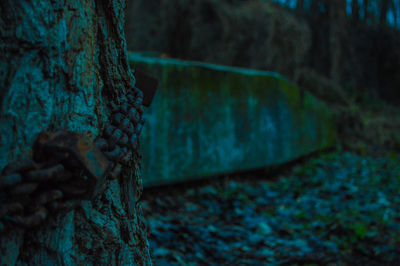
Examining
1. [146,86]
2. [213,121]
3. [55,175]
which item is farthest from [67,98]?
[213,121]

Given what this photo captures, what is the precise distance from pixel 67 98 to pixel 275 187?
341cm

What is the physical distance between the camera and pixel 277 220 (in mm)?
3080

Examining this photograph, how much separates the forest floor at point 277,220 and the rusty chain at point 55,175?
1.25m

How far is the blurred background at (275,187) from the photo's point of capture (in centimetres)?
242

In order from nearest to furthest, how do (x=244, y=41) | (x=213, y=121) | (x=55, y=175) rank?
(x=55, y=175) → (x=213, y=121) → (x=244, y=41)

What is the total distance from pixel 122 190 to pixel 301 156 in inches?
176

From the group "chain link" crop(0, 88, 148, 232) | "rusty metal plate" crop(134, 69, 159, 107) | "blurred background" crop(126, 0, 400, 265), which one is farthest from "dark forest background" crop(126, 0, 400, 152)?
"chain link" crop(0, 88, 148, 232)

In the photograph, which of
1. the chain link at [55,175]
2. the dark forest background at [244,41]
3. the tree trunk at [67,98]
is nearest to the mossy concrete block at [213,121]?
the dark forest background at [244,41]

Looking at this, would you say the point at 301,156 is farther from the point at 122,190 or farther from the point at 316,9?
the point at 316,9

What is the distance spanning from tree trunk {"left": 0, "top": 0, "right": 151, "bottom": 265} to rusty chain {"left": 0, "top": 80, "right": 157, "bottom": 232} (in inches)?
2.4

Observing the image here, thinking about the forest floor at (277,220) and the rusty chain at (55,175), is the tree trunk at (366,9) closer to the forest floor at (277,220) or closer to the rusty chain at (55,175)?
the forest floor at (277,220)

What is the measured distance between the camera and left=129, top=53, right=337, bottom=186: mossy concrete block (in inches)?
124

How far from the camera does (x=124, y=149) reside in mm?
959

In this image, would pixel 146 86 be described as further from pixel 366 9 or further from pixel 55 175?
pixel 366 9
